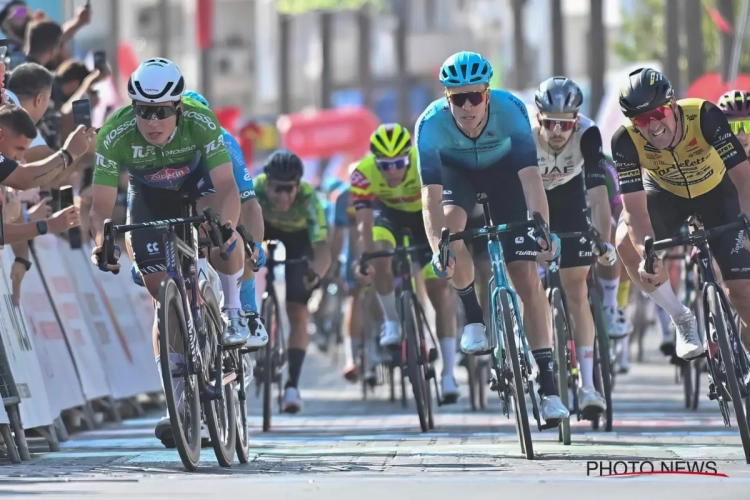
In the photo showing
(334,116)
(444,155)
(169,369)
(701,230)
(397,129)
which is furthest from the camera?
(334,116)

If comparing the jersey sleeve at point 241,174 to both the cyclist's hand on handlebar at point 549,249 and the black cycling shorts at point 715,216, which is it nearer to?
the cyclist's hand on handlebar at point 549,249

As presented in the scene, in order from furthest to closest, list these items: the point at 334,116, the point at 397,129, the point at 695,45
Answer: the point at 334,116 → the point at 695,45 → the point at 397,129

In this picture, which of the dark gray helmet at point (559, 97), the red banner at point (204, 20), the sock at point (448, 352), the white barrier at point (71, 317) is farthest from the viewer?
the red banner at point (204, 20)

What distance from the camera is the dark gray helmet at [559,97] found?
39.7ft

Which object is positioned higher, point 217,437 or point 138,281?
point 138,281

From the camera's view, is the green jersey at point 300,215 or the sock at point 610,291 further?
the green jersey at point 300,215

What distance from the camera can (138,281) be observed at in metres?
10.3

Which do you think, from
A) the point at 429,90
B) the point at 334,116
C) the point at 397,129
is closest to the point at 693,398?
the point at 397,129

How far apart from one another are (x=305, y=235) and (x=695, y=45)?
1880cm

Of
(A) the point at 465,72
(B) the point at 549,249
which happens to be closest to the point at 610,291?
(A) the point at 465,72

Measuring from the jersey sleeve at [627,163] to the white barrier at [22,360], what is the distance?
3615mm

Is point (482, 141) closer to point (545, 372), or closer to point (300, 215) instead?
point (545, 372)

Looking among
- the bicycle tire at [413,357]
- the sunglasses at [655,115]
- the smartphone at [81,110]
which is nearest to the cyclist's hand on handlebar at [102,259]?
the smartphone at [81,110]

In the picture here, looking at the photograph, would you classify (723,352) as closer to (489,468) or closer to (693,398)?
(489,468)
